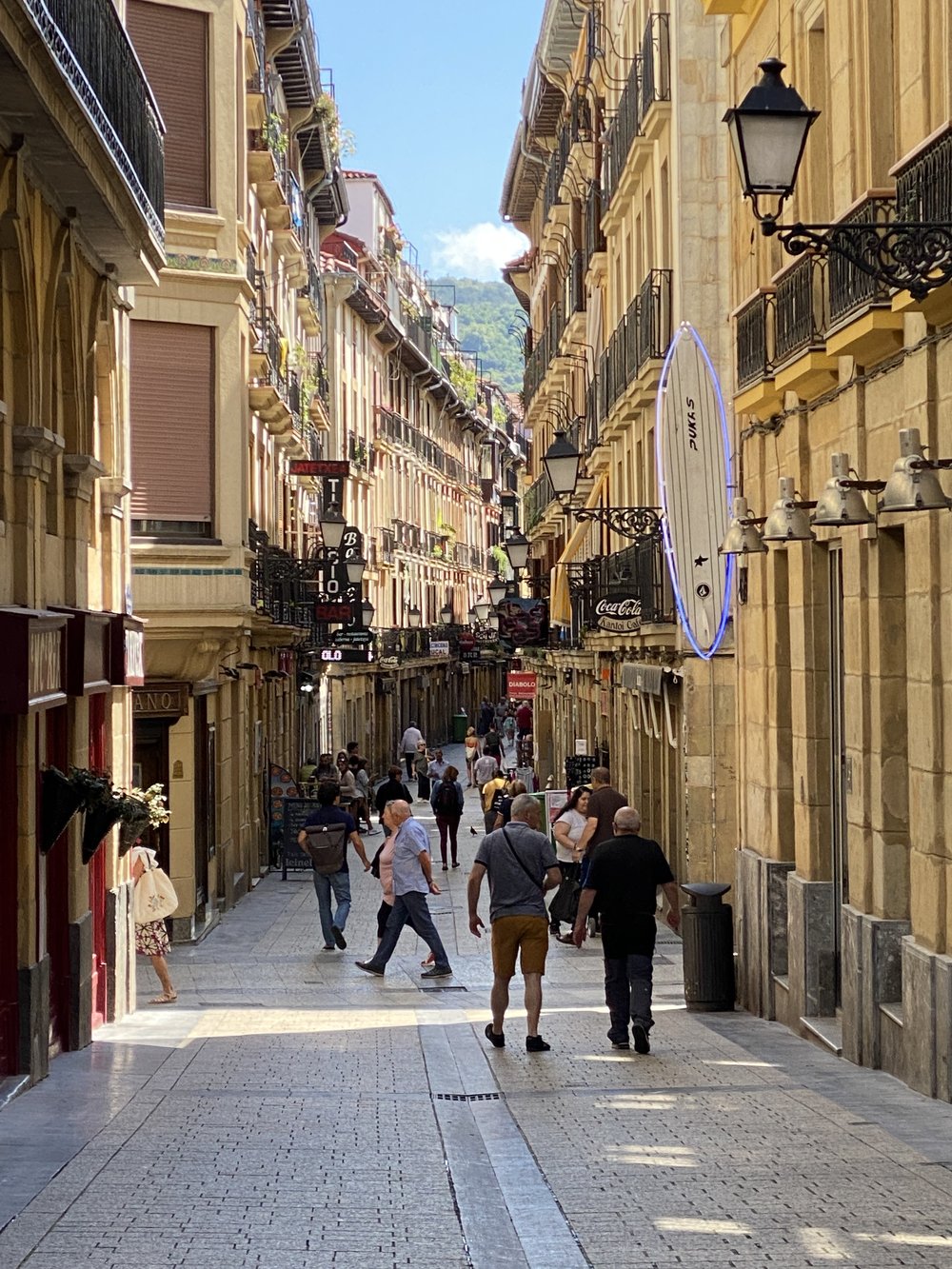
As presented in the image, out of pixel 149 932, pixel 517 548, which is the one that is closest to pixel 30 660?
pixel 149 932

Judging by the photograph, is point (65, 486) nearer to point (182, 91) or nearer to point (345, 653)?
point (182, 91)

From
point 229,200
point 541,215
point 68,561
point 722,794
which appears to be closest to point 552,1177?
point 68,561

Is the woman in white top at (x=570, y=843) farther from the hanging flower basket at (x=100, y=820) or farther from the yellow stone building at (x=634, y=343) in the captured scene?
the hanging flower basket at (x=100, y=820)

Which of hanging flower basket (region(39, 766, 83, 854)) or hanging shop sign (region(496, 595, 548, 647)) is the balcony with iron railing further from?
hanging shop sign (region(496, 595, 548, 647))

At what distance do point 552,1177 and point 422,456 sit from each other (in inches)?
2633

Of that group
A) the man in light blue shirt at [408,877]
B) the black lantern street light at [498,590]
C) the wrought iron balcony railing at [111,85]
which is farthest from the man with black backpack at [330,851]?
the black lantern street light at [498,590]

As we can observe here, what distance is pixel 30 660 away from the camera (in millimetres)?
11227

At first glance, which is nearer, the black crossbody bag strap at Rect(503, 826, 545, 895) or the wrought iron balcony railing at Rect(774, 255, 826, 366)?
the black crossbody bag strap at Rect(503, 826, 545, 895)

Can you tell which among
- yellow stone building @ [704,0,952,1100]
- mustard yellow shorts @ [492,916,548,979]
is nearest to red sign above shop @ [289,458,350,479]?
yellow stone building @ [704,0,952,1100]

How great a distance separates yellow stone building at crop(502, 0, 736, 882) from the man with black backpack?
3943mm

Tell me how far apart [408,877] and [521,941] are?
4.43 metres

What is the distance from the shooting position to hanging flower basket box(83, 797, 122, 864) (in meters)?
13.7

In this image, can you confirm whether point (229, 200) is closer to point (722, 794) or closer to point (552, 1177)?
point (722, 794)

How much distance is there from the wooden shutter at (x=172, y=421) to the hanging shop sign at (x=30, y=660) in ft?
40.6
